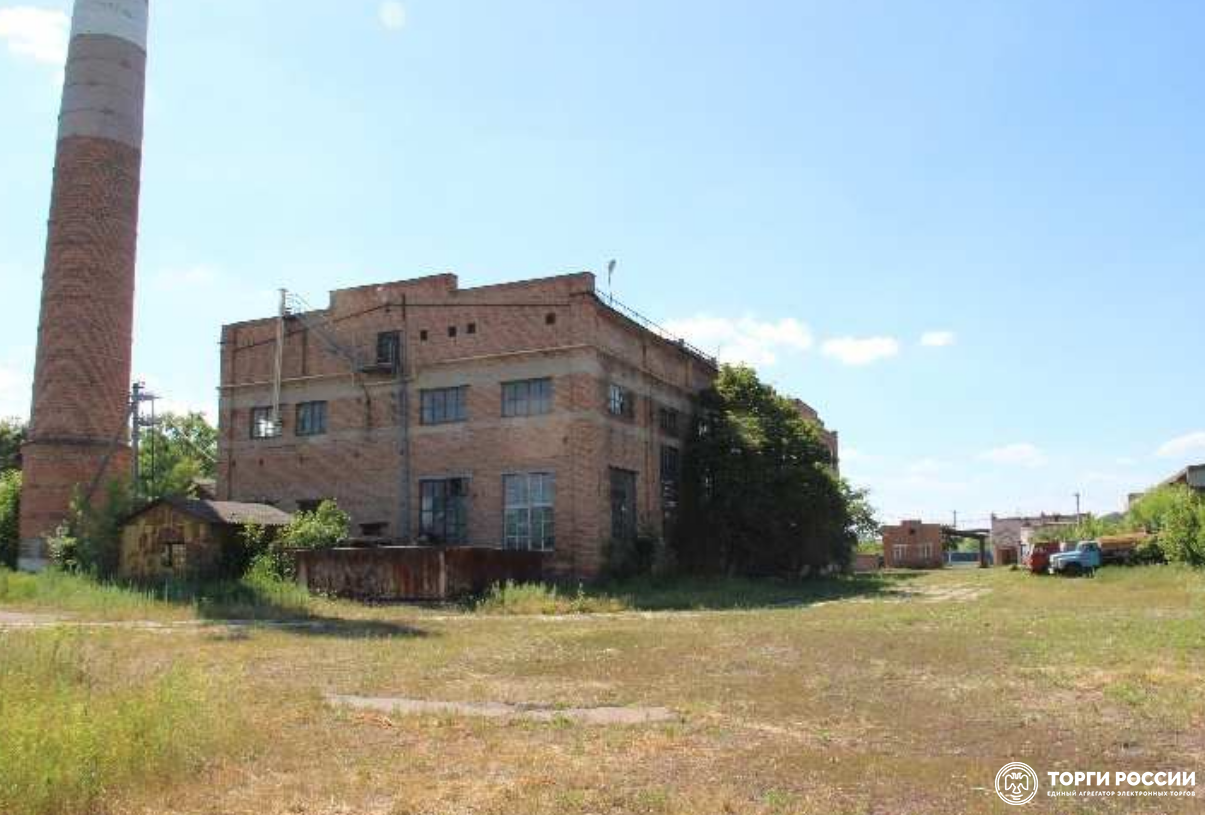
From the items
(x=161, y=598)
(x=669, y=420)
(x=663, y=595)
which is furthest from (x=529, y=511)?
(x=161, y=598)

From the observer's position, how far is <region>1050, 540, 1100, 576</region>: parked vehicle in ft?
139

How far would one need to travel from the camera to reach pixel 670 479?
37.9 meters

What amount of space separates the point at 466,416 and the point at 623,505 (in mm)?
6170

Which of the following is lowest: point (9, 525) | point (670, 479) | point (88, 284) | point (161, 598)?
point (161, 598)

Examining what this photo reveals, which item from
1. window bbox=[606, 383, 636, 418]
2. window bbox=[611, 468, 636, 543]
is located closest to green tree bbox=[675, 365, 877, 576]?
window bbox=[611, 468, 636, 543]

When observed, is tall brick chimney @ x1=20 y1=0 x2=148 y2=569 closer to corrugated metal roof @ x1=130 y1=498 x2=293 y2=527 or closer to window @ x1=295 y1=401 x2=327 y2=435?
corrugated metal roof @ x1=130 y1=498 x2=293 y2=527

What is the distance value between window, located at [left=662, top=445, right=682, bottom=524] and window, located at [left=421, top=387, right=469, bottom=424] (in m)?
7.82

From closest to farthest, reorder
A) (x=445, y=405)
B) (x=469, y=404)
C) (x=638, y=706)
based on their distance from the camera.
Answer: (x=638, y=706) < (x=469, y=404) < (x=445, y=405)

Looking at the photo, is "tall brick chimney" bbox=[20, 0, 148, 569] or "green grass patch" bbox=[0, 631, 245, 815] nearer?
"green grass patch" bbox=[0, 631, 245, 815]

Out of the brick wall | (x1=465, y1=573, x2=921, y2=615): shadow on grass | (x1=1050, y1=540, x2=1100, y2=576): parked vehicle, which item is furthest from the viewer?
(x1=1050, y1=540, x2=1100, y2=576): parked vehicle

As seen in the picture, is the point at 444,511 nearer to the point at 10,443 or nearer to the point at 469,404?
the point at 469,404

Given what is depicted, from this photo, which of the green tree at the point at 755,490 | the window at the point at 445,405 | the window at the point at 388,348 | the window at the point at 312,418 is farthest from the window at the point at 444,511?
the green tree at the point at 755,490

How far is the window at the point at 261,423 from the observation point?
3828 cm

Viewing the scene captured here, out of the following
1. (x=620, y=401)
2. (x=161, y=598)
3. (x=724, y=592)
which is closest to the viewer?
(x=161, y=598)
